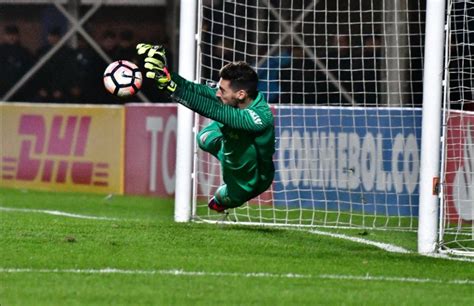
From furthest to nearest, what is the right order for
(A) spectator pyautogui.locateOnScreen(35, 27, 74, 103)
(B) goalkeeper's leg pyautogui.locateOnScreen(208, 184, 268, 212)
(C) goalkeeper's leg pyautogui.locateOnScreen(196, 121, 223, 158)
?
(A) spectator pyautogui.locateOnScreen(35, 27, 74, 103) < (C) goalkeeper's leg pyautogui.locateOnScreen(196, 121, 223, 158) < (B) goalkeeper's leg pyautogui.locateOnScreen(208, 184, 268, 212)

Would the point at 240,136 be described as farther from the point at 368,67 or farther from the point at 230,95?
the point at 368,67

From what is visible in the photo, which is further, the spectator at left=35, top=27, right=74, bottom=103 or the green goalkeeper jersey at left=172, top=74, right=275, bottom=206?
the spectator at left=35, top=27, right=74, bottom=103

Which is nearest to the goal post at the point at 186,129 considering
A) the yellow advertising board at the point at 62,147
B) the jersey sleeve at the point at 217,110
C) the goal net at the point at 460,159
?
the jersey sleeve at the point at 217,110

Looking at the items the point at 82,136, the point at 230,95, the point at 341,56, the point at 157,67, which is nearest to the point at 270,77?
the point at 341,56

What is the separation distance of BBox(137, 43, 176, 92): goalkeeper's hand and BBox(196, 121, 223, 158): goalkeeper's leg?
1.31m

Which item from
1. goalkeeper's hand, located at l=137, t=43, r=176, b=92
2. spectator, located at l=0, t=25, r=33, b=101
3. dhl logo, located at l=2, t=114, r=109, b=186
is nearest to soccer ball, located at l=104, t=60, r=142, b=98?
goalkeeper's hand, located at l=137, t=43, r=176, b=92

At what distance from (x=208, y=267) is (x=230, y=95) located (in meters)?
2.21

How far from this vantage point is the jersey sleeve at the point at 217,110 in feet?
34.3

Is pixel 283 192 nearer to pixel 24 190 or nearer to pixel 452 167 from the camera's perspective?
pixel 452 167

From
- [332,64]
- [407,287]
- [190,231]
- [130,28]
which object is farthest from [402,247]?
[130,28]

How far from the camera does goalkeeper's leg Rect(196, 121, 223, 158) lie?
1156 centimetres

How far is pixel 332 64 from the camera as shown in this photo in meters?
16.3

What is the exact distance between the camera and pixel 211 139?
11.6 m

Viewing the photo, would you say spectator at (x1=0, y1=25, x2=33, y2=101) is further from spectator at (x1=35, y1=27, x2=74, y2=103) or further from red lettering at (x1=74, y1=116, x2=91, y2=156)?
red lettering at (x1=74, y1=116, x2=91, y2=156)
